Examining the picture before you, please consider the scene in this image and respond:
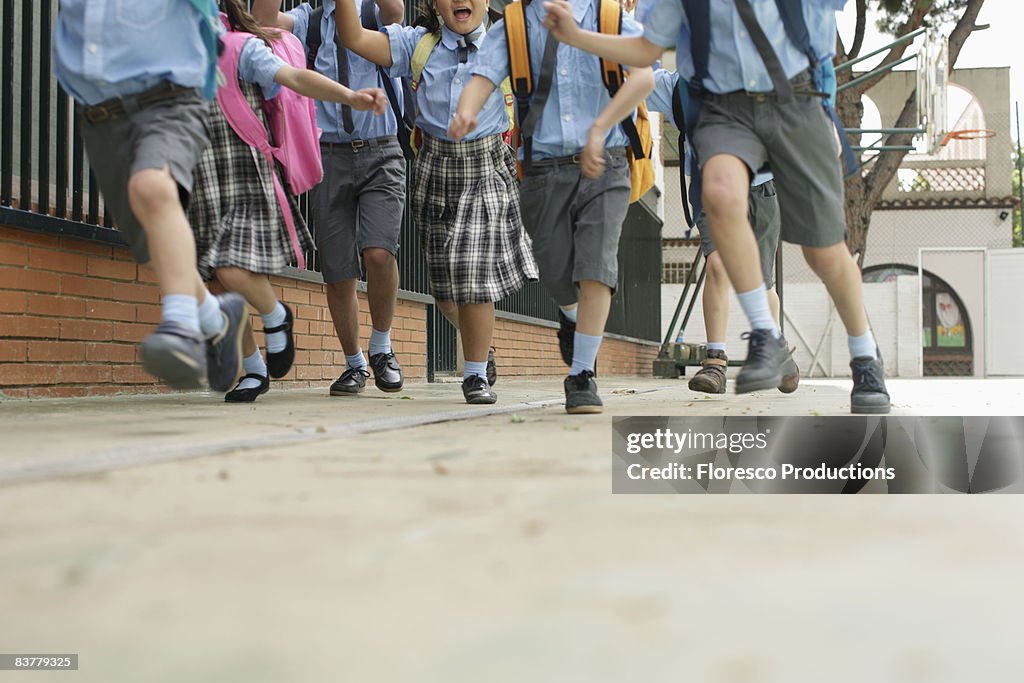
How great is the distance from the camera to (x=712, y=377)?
5.77 metres

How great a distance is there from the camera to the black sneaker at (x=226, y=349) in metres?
3.56

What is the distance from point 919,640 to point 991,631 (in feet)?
0.26

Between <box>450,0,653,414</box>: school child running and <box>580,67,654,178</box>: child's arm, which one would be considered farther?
<box>450,0,653,414</box>: school child running

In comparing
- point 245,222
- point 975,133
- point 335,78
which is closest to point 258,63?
point 245,222

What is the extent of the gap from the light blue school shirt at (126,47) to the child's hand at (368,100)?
0.57 m

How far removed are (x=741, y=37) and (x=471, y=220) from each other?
5.45 feet

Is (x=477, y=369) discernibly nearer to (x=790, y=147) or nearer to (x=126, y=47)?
(x=790, y=147)

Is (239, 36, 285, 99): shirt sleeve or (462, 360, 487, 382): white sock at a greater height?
(239, 36, 285, 99): shirt sleeve

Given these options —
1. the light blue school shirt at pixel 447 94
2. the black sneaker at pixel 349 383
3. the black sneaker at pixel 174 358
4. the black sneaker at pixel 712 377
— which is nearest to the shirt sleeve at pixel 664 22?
the light blue school shirt at pixel 447 94

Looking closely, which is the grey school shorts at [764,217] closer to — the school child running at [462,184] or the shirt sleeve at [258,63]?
the school child running at [462,184]

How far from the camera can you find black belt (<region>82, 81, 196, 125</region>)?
3500mm

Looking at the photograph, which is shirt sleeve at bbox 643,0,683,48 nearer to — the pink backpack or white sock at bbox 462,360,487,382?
the pink backpack

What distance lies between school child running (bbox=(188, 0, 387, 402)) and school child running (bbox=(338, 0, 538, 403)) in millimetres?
682

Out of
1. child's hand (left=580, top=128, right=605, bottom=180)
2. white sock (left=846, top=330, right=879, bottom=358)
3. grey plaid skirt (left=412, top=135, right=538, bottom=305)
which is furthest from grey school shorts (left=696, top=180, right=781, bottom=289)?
child's hand (left=580, top=128, right=605, bottom=180)
